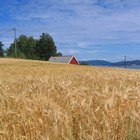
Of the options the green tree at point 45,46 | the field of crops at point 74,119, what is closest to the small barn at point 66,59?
the green tree at point 45,46

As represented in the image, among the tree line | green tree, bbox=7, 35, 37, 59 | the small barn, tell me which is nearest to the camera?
the small barn

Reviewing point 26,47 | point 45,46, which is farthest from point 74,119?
point 26,47

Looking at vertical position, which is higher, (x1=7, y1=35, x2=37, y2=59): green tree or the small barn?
(x1=7, y1=35, x2=37, y2=59): green tree

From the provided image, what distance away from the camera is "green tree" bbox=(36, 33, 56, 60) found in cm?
10406

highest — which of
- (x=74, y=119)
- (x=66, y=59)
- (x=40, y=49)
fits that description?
(x=40, y=49)

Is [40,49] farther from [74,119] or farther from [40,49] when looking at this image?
[74,119]

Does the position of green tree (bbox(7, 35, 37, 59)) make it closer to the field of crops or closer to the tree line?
the tree line

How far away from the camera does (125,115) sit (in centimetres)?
445

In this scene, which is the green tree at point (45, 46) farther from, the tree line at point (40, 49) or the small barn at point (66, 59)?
the small barn at point (66, 59)

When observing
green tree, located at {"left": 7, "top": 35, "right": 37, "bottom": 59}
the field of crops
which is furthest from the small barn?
the field of crops

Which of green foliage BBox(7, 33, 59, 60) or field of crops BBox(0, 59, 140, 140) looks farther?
green foliage BBox(7, 33, 59, 60)

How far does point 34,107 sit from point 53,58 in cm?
9403

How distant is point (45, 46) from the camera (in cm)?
10406

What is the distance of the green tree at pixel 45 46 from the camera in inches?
4097
